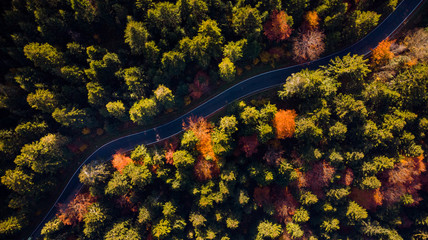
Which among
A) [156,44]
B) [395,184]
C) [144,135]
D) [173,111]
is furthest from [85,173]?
[395,184]

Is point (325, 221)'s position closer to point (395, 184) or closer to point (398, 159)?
point (395, 184)

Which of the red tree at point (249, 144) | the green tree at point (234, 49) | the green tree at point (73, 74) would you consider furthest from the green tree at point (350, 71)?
the green tree at point (73, 74)

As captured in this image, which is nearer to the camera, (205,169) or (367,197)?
(205,169)

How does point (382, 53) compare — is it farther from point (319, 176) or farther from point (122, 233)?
point (122, 233)

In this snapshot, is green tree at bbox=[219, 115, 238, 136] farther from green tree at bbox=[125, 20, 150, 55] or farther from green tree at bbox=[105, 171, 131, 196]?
green tree at bbox=[105, 171, 131, 196]

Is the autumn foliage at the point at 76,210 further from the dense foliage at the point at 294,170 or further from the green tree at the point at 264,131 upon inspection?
the green tree at the point at 264,131

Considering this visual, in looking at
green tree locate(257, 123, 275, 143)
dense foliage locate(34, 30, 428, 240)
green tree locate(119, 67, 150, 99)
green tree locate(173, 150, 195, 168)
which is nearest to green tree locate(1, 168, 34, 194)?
dense foliage locate(34, 30, 428, 240)

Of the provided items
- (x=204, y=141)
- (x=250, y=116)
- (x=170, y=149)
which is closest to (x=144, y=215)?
(x=170, y=149)
